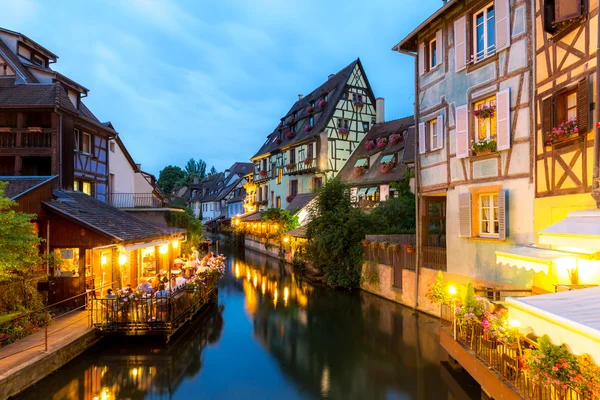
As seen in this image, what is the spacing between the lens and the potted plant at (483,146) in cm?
1138

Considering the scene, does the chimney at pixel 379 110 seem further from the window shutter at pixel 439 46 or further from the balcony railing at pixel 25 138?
the balcony railing at pixel 25 138

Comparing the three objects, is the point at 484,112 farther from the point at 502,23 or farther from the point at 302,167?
the point at 302,167

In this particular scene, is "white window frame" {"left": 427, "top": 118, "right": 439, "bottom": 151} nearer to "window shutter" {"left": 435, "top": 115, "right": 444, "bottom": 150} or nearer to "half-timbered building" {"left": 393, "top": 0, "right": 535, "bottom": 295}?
"half-timbered building" {"left": 393, "top": 0, "right": 535, "bottom": 295}

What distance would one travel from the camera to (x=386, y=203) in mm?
20734

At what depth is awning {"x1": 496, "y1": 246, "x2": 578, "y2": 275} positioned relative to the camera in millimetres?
7727

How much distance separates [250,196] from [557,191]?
41144 mm

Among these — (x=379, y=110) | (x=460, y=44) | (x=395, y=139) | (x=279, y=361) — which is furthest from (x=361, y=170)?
(x=279, y=361)

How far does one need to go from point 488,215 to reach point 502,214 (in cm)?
106

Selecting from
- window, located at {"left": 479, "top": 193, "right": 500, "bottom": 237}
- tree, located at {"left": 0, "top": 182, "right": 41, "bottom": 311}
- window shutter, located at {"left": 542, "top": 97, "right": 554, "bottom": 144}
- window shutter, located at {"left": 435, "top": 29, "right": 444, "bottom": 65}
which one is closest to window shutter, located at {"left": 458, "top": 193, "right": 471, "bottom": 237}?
window, located at {"left": 479, "top": 193, "right": 500, "bottom": 237}

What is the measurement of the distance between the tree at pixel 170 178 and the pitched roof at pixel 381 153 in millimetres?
63248

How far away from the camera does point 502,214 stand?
10906 mm

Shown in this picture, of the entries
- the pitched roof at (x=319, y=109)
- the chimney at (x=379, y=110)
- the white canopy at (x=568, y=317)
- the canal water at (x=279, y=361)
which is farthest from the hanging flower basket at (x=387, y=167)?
the white canopy at (x=568, y=317)

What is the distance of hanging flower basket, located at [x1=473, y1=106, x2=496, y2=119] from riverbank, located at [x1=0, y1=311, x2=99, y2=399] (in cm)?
1259

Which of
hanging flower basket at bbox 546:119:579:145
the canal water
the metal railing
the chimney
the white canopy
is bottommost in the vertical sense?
the canal water
